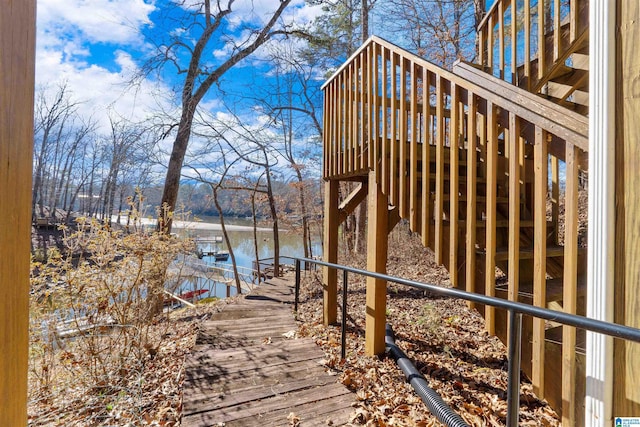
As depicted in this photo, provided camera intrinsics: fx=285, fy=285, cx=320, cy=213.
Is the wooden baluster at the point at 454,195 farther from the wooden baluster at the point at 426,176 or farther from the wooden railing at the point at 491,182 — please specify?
the wooden baluster at the point at 426,176

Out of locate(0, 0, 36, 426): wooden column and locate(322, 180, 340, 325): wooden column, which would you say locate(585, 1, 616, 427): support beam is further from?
locate(322, 180, 340, 325): wooden column

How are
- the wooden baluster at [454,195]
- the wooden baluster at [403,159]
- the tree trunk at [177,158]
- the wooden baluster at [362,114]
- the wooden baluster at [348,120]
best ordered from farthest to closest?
the tree trunk at [177,158], the wooden baluster at [348,120], the wooden baluster at [362,114], the wooden baluster at [403,159], the wooden baluster at [454,195]

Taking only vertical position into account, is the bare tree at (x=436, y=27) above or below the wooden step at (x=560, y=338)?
above

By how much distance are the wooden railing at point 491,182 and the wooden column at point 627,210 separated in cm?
18

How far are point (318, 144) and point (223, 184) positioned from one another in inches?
169

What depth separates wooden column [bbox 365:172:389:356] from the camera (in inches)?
114

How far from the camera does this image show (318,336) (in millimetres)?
3404

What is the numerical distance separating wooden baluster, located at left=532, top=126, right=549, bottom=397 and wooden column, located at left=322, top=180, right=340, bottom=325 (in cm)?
238

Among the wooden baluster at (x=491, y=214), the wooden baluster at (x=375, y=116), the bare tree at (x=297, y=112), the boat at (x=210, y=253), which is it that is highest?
the bare tree at (x=297, y=112)

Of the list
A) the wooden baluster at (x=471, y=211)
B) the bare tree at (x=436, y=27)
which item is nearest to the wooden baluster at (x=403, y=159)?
the wooden baluster at (x=471, y=211)

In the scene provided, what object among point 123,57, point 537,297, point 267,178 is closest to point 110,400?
point 537,297

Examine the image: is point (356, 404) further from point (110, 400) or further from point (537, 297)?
point (110, 400)

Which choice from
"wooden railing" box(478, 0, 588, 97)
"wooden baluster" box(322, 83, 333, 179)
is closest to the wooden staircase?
"wooden railing" box(478, 0, 588, 97)

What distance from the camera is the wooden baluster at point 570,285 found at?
141 centimetres
